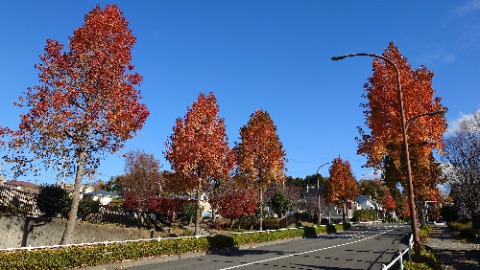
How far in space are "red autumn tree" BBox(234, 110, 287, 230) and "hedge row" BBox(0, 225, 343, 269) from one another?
27.1 feet

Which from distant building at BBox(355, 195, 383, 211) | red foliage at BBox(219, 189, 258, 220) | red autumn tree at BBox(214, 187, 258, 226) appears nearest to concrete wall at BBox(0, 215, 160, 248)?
red autumn tree at BBox(214, 187, 258, 226)

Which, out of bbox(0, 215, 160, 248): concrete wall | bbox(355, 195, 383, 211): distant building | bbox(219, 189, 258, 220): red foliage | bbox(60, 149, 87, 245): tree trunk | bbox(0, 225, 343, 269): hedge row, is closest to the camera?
bbox(0, 225, 343, 269): hedge row

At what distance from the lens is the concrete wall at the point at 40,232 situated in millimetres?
17812

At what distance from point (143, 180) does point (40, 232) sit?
15.6 m

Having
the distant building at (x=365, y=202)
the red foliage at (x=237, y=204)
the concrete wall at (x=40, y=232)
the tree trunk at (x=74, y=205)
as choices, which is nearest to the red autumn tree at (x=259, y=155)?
the red foliage at (x=237, y=204)

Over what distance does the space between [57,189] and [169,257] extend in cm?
920

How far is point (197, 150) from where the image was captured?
977 inches

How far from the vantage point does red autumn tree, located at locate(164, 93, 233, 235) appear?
81.6ft

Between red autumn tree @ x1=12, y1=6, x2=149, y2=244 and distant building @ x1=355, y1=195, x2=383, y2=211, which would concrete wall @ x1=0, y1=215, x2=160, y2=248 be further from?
distant building @ x1=355, y1=195, x2=383, y2=211

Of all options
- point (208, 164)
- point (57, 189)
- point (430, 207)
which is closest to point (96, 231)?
point (57, 189)

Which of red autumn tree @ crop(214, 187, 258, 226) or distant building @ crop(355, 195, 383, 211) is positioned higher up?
distant building @ crop(355, 195, 383, 211)

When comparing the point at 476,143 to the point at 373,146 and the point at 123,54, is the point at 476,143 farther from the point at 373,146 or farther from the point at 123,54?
the point at 123,54

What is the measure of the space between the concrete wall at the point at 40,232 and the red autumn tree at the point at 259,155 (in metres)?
12.5

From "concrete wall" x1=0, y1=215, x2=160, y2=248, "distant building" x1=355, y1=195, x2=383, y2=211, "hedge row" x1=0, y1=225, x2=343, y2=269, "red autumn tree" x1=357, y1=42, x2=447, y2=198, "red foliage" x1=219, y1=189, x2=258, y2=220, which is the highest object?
"red autumn tree" x1=357, y1=42, x2=447, y2=198
